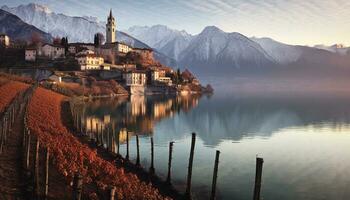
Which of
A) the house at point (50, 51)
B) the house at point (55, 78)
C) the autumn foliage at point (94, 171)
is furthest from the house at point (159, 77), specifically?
the autumn foliage at point (94, 171)

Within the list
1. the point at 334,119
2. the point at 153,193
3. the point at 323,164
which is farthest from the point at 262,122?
the point at 153,193

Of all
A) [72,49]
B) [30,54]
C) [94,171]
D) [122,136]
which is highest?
[72,49]

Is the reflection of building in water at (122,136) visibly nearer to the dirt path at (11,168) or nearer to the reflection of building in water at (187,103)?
the dirt path at (11,168)

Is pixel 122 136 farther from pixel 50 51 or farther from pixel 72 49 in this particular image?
pixel 72 49

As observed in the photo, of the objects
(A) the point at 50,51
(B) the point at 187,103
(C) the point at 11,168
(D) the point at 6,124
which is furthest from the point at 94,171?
(A) the point at 50,51

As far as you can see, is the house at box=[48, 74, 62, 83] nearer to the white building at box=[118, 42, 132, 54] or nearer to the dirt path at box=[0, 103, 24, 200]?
the white building at box=[118, 42, 132, 54]

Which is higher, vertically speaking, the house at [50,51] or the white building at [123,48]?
the white building at [123,48]

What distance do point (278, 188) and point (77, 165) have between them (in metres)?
19.7

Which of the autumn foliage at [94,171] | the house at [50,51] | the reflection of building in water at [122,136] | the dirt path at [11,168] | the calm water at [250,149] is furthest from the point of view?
the house at [50,51]

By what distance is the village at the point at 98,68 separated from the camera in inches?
5610

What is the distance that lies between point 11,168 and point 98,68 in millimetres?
136881

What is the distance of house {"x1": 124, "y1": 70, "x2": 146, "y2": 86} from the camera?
161m

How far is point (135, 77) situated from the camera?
163625mm

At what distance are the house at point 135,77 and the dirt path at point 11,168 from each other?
123 meters
